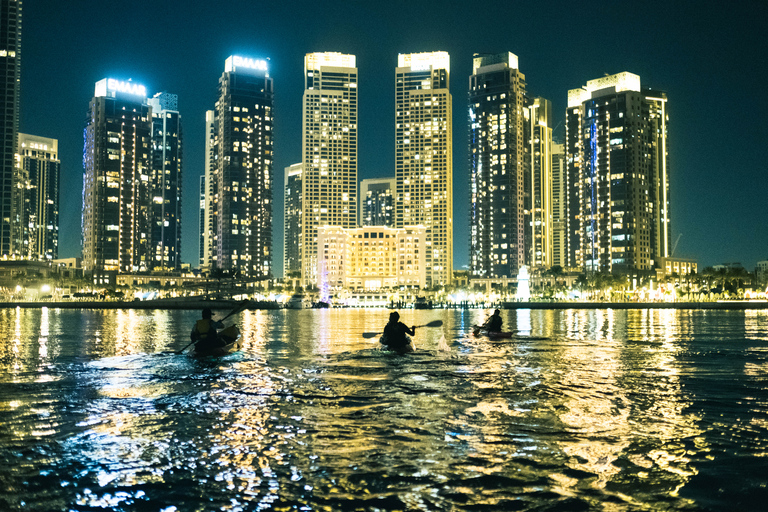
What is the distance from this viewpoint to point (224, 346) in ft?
97.5

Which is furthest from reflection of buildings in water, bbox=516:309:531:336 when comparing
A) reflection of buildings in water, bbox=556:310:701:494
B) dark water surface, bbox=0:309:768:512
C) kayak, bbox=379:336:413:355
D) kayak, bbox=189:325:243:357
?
kayak, bbox=189:325:243:357

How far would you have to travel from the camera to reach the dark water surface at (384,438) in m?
9.59

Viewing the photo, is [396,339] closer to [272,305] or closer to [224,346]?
[224,346]

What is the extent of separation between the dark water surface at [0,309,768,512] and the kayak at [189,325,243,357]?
2.93 metres

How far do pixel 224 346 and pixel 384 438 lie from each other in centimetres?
1838

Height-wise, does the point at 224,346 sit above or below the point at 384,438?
above

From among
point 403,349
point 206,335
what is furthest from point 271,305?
point 206,335

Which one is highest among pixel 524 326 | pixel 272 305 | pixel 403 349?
pixel 403 349

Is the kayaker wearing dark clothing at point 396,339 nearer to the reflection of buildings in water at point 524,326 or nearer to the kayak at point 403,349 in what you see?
the kayak at point 403,349

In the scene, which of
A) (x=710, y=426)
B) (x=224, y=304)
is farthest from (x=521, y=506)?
(x=224, y=304)

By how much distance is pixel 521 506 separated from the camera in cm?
908

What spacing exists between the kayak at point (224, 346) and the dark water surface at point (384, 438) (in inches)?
115

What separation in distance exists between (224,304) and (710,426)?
17860 cm

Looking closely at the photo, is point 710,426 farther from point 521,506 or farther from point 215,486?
point 215,486
